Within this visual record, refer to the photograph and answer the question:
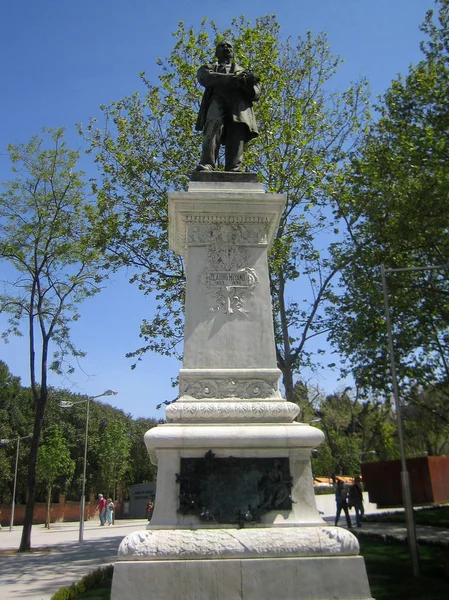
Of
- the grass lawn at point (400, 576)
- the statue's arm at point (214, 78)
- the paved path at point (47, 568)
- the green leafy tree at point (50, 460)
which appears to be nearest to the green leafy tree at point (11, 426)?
the green leafy tree at point (50, 460)

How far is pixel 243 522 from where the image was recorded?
5.95m

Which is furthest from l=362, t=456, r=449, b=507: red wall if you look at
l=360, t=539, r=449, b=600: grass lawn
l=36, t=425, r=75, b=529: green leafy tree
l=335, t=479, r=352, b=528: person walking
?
l=36, t=425, r=75, b=529: green leafy tree

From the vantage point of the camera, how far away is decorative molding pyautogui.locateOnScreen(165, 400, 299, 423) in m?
6.40

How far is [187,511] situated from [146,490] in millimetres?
39770

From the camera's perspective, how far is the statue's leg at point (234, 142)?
8445 millimetres

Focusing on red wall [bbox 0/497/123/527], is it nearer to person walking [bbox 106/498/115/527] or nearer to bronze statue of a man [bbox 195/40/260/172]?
person walking [bbox 106/498/115/527]

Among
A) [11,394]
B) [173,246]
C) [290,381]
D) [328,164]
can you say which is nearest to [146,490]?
[11,394]

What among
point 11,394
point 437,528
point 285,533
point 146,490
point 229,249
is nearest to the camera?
point 285,533

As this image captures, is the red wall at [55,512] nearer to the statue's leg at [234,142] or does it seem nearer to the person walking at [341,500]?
the person walking at [341,500]

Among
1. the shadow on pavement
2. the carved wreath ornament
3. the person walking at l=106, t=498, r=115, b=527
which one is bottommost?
the shadow on pavement

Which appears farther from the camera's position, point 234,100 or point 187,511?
point 234,100

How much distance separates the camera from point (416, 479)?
29562mm

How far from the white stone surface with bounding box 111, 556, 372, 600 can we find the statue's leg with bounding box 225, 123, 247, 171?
539 centimetres

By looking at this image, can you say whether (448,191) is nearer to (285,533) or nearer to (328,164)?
(328,164)
